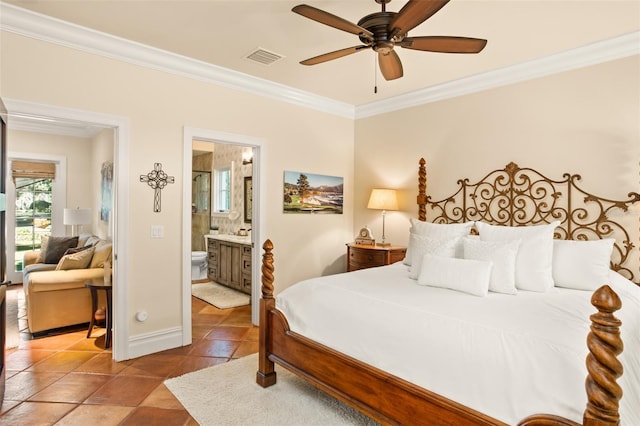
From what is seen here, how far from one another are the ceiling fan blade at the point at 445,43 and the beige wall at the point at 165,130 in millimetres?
2223

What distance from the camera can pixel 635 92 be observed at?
118 inches

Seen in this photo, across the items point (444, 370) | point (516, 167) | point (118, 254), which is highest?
point (516, 167)

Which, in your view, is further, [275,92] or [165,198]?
[275,92]

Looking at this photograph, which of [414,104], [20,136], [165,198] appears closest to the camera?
[165,198]

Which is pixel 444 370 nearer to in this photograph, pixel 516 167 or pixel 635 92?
pixel 516 167

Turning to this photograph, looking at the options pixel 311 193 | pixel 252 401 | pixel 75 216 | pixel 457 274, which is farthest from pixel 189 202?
pixel 75 216

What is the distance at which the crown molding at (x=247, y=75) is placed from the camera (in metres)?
2.79

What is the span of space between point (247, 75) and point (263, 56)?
0.59m

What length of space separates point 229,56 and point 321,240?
248cm

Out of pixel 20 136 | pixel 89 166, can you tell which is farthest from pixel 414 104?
pixel 20 136

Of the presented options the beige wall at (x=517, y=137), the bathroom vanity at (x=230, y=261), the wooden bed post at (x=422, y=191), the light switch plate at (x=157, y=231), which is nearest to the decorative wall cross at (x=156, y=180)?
the light switch plate at (x=157, y=231)

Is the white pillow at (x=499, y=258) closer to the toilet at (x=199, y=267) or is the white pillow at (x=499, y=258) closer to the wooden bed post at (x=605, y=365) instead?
the wooden bed post at (x=605, y=365)

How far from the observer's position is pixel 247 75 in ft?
12.8

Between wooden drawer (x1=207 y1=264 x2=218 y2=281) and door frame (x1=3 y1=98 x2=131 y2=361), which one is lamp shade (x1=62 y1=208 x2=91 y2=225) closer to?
wooden drawer (x1=207 y1=264 x2=218 y2=281)
